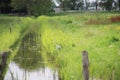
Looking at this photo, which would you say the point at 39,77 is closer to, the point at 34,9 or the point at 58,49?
the point at 58,49

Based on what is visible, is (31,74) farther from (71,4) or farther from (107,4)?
(71,4)

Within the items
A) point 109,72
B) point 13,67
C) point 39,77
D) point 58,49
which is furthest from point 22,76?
point 58,49

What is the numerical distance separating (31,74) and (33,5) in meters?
46.4

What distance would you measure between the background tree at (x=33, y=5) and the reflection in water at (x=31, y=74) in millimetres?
44349

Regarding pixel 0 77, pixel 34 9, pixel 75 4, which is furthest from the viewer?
pixel 75 4

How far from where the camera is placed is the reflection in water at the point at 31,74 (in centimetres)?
1105

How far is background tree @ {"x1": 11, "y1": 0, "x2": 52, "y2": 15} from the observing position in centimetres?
5653

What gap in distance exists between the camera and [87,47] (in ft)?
51.9

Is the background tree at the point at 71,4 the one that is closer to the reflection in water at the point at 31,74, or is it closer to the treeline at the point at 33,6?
the treeline at the point at 33,6

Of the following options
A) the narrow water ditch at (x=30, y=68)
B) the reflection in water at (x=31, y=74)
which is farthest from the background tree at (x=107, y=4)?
the reflection in water at (x=31, y=74)

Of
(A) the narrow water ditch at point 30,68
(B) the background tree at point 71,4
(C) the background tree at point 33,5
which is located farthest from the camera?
(B) the background tree at point 71,4

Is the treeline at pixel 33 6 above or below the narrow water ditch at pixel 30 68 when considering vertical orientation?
above

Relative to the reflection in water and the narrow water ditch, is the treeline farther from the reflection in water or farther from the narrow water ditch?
the reflection in water

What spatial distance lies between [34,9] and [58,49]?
41.5m
